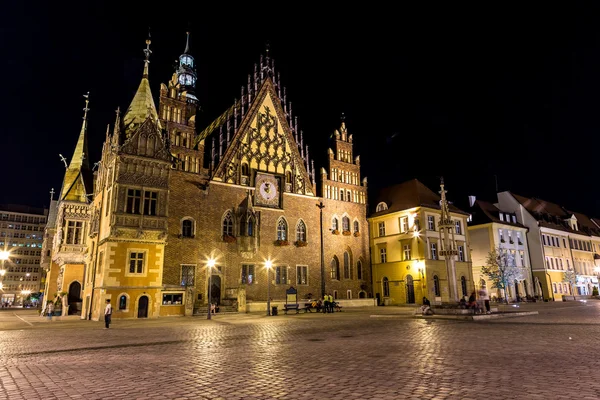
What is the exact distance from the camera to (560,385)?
7602mm

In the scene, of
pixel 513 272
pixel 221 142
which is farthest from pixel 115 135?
pixel 513 272

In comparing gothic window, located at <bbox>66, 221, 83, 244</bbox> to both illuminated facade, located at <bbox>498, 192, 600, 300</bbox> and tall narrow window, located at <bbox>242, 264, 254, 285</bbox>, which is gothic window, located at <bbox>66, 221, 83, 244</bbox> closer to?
tall narrow window, located at <bbox>242, 264, 254, 285</bbox>

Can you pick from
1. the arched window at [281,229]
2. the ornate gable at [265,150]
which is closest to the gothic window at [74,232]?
the ornate gable at [265,150]

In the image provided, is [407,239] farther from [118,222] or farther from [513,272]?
[118,222]

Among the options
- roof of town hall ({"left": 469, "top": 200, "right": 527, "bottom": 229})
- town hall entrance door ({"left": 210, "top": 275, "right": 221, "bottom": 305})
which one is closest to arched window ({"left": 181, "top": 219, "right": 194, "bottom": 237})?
town hall entrance door ({"left": 210, "top": 275, "right": 221, "bottom": 305})

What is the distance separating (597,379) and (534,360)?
2294 mm

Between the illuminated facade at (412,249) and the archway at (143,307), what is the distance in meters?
27.3

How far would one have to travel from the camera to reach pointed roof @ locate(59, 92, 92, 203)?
142 feet

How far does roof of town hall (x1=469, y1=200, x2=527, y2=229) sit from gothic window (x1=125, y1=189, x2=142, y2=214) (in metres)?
47.0

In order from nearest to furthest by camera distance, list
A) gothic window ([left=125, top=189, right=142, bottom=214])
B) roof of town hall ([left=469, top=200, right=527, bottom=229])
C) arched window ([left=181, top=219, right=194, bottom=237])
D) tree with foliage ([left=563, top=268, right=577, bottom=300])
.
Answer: gothic window ([left=125, top=189, right=142, bottom=214])
arched window ([left=181, top=219, right=194, bottom=237])
roof of town hall ([left=469, top=200, right=527, bottom=229])
tree with foliage ([left=563, top=268, right=577, bottom=300])

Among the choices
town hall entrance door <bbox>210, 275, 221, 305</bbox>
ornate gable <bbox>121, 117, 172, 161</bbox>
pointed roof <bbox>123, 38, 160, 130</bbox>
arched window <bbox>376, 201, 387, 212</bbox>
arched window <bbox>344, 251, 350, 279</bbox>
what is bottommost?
town hall entrance door <bbox>210, 275, 221, 305</bbox>

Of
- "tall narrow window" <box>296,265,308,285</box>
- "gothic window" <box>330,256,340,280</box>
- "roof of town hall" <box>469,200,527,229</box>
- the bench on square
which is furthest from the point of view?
"roof of town hall" <box>469,200,527,229</box>

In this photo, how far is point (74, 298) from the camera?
42281 mm

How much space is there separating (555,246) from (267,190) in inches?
1977
